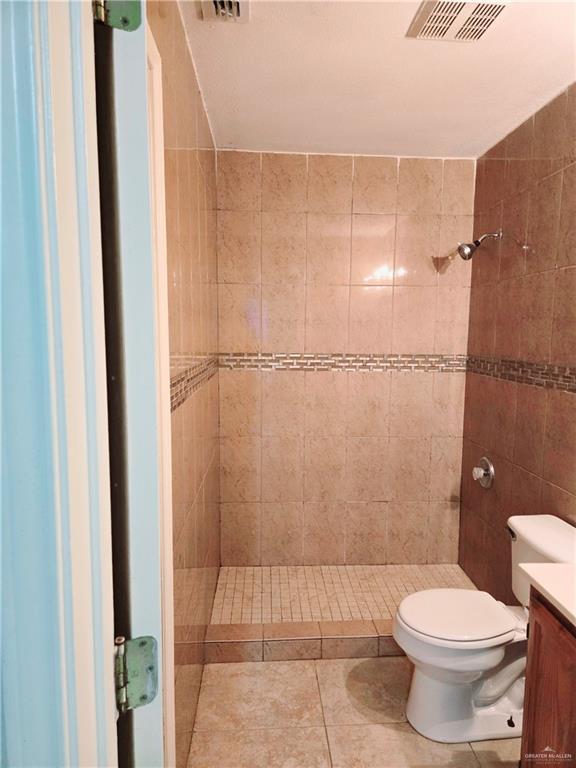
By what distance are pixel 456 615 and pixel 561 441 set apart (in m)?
0.77

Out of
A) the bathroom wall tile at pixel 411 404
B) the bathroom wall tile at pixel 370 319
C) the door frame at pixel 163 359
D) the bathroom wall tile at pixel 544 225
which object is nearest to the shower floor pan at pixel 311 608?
the bathroom wall tile at pixel 411 404

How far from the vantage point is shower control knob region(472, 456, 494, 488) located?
7.39ft

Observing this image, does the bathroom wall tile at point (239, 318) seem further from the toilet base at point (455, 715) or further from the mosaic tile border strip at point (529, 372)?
the toilet base at point (455, 715)

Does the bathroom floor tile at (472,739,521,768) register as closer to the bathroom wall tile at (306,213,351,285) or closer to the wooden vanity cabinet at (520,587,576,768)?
the wooden vanity cabinet at (520,587,576,768)

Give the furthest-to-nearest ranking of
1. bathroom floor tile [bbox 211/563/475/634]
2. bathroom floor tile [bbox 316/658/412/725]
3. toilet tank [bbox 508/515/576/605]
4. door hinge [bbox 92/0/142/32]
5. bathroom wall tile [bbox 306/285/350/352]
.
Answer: bathroom wall tile [bbox 306/285/350/352] → bathroom floor tile [bbox 211/563/475/634] → bathroom floor tile [bbox 316/658/412/725] → toilet tank [bbox 508/515/576/605] → door hinge [bbox 92/0/142/32]

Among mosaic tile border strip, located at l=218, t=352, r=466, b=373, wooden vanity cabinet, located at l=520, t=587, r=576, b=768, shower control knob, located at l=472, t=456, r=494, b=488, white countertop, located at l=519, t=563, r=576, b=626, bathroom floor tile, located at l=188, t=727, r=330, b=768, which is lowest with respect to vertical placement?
bathroom floor tile, located at l=188, t=727, r=330, b=768

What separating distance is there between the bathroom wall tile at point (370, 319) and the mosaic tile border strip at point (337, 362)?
2.3 inches

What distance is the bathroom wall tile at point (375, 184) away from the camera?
2441 mm

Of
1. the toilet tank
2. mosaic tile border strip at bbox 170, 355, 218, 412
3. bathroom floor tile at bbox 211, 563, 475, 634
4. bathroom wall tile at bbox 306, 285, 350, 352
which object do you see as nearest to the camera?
mosaic tile border strip at bbox 170, 355, 218, 412

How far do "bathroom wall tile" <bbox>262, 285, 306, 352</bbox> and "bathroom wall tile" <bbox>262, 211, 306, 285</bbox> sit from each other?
6cm

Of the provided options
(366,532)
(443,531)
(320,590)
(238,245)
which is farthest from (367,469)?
(238,245)

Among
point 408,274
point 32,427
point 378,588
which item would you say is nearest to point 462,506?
point 378,588

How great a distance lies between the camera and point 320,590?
2.40m

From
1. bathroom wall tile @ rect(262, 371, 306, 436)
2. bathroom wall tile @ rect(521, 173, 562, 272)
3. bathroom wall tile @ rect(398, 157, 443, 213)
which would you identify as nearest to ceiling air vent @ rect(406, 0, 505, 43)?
bathroom wall tile @ rect(521, 173, 562, 272)
